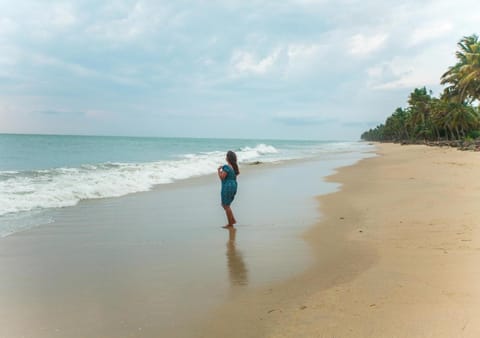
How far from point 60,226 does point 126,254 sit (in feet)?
9.78

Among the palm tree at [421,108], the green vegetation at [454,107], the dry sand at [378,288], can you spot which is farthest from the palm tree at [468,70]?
the dry sand at [378,288]

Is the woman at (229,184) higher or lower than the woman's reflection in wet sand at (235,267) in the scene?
higher

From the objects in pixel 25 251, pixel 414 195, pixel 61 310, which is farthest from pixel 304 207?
pixel 61 310

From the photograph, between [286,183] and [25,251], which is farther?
[286,183]

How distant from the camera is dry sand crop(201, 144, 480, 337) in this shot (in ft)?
10.3

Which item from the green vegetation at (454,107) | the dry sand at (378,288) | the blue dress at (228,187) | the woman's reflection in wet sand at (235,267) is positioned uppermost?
the green vegetation at (454,107)

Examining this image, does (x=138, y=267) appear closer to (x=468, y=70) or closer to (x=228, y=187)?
(x=228, y=187)

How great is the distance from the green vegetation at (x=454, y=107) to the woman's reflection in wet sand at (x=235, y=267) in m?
39.2

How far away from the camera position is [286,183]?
51.9ft

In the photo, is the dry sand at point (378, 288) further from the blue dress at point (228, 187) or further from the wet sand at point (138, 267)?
the blue dress at point (228, 187)

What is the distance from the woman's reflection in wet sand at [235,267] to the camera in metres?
4.45

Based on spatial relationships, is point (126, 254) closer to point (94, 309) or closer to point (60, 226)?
point (94, 309)

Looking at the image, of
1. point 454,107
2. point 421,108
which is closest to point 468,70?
point 454,107

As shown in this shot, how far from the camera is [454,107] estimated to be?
187ft
